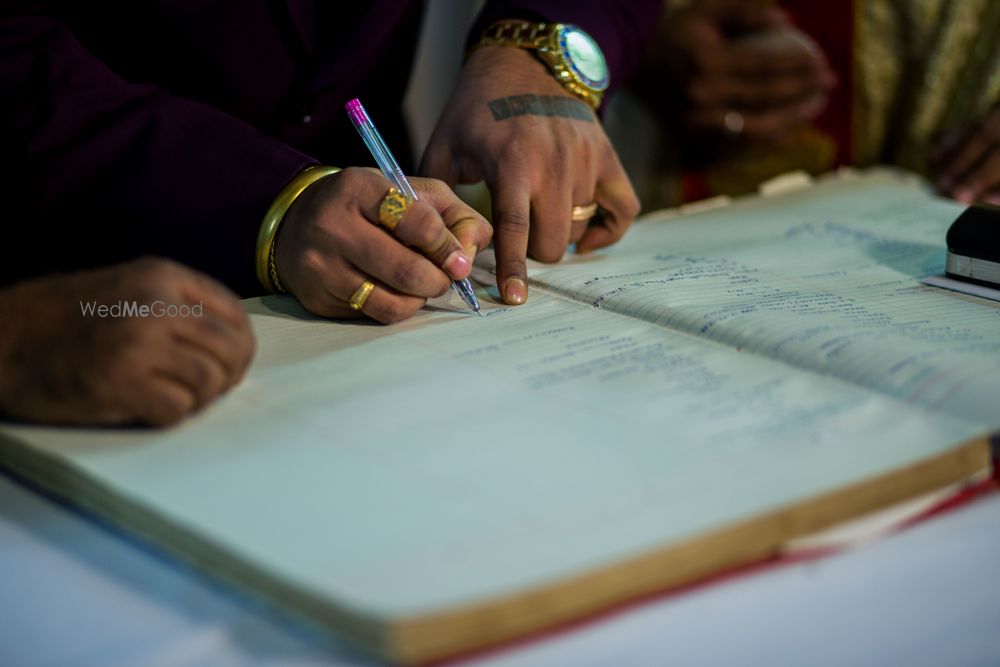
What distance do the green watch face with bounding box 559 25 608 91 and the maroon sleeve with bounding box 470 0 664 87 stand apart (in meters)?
0.04

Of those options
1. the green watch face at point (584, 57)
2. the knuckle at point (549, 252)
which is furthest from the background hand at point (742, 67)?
the knuckle at point (549, 252)

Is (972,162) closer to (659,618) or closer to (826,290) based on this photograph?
(826,290)

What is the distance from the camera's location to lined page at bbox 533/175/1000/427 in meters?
0.74

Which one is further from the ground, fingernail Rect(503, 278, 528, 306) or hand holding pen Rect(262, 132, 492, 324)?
hand holding pen Rect(262, 132, 492, 324)

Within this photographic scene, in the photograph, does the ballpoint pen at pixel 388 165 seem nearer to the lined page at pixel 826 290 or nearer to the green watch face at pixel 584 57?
the lined page at pixel 826 290

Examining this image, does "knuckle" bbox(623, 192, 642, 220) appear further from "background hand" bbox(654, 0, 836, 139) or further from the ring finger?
"background hand" bbox(654, 0, 836, 139)

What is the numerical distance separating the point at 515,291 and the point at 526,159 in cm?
17

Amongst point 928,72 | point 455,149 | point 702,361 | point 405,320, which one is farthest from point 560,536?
point 928,72

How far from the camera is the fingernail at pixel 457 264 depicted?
863 millimetres

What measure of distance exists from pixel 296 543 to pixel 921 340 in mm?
534

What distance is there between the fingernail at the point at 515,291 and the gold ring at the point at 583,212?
158mm

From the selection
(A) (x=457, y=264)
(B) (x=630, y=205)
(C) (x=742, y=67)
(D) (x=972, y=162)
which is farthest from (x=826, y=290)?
(C) (x=742, y=67)

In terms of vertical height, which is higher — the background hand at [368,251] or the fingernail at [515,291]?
the background hand at [368,251]

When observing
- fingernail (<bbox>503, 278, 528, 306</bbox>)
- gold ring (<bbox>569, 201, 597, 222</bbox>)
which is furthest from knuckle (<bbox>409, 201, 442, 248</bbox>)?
gold ring (<bbox>569, 201, 597, 222</bbox>)
